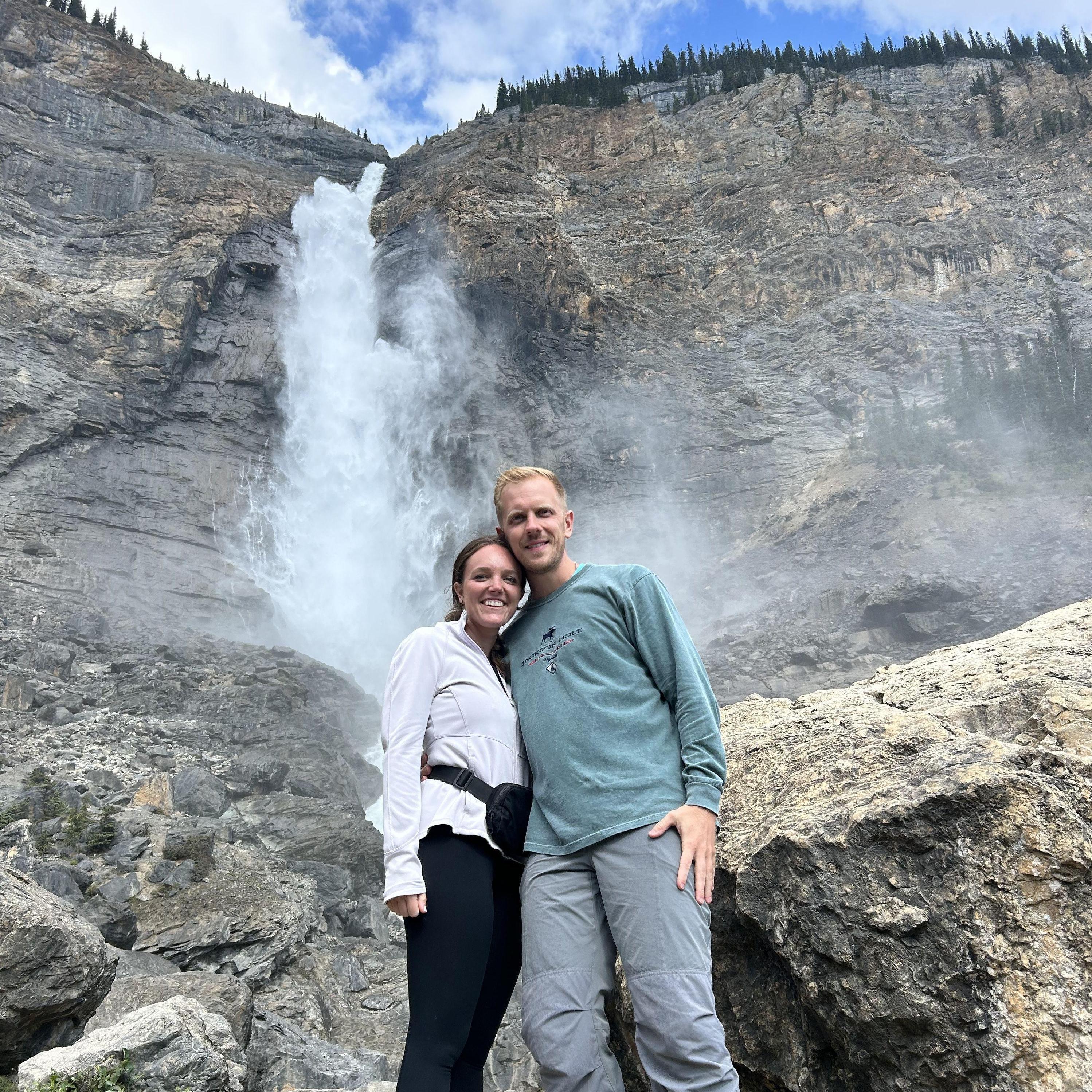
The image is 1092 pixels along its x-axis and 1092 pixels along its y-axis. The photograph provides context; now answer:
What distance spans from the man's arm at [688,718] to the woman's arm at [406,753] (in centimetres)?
75

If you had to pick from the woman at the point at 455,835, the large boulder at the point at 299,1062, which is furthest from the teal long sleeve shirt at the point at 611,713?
the large boulder at the point at 299,1062

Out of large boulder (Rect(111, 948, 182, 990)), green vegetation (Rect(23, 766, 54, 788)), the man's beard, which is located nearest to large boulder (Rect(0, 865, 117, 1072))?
the man's beard

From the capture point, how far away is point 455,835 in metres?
2.45

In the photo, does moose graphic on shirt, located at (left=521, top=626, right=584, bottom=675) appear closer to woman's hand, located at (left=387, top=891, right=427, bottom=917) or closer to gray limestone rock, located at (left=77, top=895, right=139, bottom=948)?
woman's hand, located at (left=387, top=891, right=427, bottom=917)

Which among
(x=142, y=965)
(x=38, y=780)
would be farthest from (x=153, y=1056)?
(x=38, y=780)

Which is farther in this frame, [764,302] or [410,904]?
[764,302]

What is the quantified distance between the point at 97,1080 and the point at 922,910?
3469 millimetres

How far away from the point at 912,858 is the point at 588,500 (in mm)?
33780

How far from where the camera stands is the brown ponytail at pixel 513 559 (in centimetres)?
292

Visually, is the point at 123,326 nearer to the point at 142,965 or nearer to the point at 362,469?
the point at 362,469

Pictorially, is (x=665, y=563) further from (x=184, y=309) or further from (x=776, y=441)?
(x=184, y=309)

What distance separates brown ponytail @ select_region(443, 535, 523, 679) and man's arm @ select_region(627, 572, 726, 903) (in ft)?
1.78

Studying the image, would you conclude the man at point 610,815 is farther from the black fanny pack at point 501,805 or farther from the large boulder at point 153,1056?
the large boulder at point 153,1056

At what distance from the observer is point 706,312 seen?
40875mm
